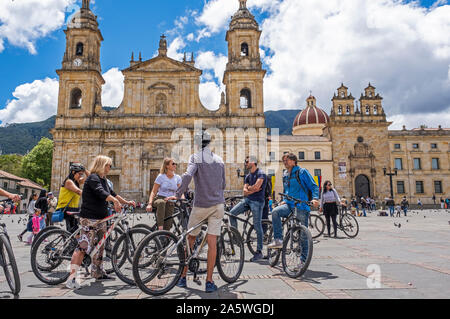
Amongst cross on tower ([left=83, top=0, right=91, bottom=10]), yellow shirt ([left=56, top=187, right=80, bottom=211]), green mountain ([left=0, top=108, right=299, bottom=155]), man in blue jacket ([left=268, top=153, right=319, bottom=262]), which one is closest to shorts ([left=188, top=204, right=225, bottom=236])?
man in blue jacket ([left=268, top=153, right=319, bottom=262])

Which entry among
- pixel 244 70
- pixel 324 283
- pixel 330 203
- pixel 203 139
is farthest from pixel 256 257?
pixel 244 70

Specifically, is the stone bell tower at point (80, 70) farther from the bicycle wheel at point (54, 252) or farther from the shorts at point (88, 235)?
the shorts at point (88, 235)

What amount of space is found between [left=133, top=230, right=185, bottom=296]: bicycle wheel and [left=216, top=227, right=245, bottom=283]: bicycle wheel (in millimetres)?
582

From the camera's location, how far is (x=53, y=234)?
15.6ft

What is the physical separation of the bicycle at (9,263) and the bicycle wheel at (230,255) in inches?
90.6

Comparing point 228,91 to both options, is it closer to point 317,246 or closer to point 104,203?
point 317,246

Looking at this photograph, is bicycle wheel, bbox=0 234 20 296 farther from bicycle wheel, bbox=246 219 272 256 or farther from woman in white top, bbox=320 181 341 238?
woman in white top, bbox=320 181 341 238

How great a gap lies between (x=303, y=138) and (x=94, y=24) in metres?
28.2

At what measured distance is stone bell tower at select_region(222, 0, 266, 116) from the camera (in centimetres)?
3431

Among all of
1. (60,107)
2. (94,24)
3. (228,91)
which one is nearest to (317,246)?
(228,91)

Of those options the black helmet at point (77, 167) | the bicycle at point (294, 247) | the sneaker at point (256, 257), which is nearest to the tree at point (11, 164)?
the black helmet at point (77, 167)

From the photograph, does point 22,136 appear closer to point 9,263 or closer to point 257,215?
point 257,215
